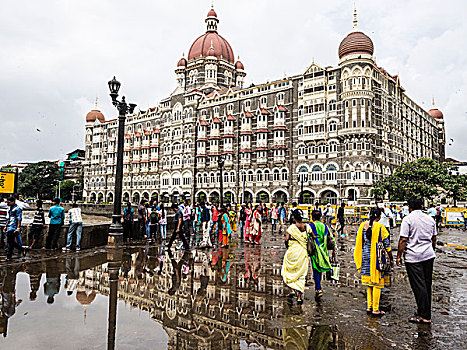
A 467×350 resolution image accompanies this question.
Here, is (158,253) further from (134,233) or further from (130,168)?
(130,168)

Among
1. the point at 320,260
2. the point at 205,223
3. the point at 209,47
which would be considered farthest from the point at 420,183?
the point at 209,47

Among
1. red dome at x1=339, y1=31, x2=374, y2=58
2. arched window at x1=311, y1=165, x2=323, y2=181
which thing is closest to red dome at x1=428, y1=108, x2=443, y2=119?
red dome at x1=339, y1=31, x2=374, y2=58

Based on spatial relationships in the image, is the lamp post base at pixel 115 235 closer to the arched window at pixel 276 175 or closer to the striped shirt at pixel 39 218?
the striped shirt at pixel 39 218

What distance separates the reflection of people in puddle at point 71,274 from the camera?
6.35 meters

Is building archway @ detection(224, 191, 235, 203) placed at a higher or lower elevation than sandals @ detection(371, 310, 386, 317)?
higher

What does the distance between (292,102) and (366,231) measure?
118ft

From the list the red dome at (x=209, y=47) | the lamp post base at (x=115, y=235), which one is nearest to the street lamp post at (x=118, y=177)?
the lamp post base at (x=115, y=235)

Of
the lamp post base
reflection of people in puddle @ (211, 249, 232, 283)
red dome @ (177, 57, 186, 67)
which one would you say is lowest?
reflection of people in puddle @ (211, 249, 232, 283)

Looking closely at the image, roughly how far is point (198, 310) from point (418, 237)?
11.5 ft

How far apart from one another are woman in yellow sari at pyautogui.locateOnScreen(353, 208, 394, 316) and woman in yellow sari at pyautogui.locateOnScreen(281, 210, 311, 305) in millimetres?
902

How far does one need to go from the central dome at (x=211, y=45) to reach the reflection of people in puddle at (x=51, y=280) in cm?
4702

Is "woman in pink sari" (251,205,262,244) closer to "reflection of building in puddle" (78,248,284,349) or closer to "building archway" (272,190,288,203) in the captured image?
"reflection of building in puddle" (78,248,284,349)

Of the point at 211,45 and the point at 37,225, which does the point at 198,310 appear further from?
the point at 211,45

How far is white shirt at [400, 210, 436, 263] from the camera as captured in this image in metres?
5.04
